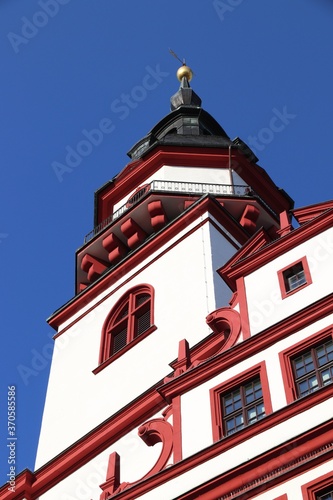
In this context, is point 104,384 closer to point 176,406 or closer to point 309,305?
point 176,406

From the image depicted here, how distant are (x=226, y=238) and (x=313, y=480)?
44.9 ft

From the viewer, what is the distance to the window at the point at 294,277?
18.0 metres

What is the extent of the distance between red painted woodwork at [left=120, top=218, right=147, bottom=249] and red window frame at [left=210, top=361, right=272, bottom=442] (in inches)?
523

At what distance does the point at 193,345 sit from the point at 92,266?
9876mm

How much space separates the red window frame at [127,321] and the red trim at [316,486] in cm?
1102

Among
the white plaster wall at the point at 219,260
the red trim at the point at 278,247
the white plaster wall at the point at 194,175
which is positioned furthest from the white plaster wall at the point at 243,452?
the white plaster wall at the point at 194,175

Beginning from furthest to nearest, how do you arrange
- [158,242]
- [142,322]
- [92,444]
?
[158,242] → [142,322] → [92,444]

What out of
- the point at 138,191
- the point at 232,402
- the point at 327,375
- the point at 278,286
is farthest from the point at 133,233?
the point at 327,375

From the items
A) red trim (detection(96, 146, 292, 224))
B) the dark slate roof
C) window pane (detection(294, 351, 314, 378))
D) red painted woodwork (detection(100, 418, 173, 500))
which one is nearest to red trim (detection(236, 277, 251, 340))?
window pane (detection(294, 351, 314, 378))

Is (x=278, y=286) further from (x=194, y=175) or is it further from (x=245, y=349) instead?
(x=194, y=175)

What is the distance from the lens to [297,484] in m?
14.1

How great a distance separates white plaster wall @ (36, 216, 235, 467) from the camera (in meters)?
23.5

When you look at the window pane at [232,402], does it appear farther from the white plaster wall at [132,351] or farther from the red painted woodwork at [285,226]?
the white plaster wall at [132,351]

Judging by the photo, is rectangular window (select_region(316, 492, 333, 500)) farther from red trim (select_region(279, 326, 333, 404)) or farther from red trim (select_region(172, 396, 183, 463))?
red trim (select_region(172, 396, 183, 463))
